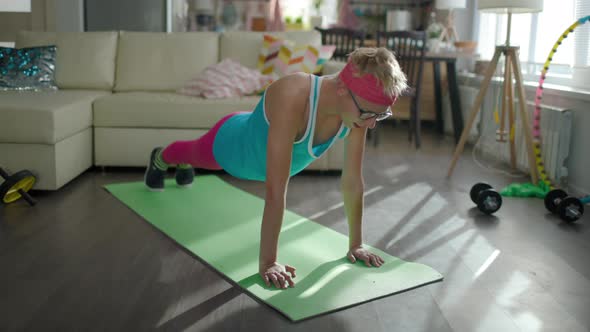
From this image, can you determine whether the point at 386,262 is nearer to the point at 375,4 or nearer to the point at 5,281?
the point at 5,281

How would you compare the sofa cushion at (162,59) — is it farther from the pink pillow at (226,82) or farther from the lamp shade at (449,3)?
the lamp shade at (449,3)

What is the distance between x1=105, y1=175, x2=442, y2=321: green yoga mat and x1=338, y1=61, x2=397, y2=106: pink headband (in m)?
0.58

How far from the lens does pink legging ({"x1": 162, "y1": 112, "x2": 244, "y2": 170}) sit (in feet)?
8.07

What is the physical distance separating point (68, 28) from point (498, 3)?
173 inches

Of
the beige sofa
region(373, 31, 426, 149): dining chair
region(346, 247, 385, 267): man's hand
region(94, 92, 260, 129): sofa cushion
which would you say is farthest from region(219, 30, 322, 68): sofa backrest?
region(346, 247, 385, 267): man's hand

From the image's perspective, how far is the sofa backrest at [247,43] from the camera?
4.03 m

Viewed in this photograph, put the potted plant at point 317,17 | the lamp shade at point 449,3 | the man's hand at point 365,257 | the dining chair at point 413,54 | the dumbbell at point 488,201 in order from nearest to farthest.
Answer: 1. the man's hand at point 365,257
2. the dumbbell at point 488,201
3. the dining chair at point 413,54
4. the lamp shade at point 449,3
5. the potted plant at point 317,17

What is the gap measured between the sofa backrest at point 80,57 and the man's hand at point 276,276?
2.61 meters

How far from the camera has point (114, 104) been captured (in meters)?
3.40

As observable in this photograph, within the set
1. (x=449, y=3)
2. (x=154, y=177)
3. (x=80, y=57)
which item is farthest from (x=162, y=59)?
(x=449, y=3)

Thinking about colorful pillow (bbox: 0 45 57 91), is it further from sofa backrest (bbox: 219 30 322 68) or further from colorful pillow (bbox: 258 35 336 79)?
colorful pillow (bbox: 258 35 336 79)

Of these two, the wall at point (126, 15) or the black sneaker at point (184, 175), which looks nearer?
the black sneaker at point (184, 175)

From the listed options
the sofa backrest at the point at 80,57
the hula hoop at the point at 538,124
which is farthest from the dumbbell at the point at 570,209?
the sofa backrest at the point at 80,57

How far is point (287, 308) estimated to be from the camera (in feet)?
5.37
